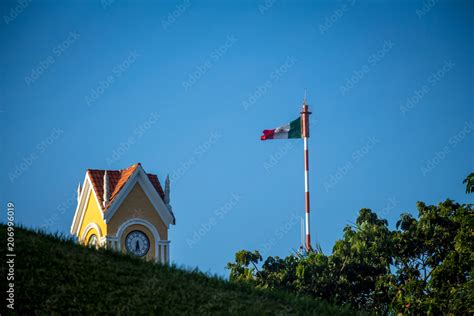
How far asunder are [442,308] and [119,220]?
1360cm

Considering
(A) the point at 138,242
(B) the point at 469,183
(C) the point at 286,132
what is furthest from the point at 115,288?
(C) the point at 286,132

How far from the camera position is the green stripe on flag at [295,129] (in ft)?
171

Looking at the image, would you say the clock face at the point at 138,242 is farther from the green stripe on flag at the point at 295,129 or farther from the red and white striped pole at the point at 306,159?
the green stripe on flag at the point at 295,129

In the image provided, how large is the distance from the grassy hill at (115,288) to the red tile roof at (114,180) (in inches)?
501

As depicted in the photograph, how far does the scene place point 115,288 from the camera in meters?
21.3

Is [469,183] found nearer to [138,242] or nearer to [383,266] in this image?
[383,266]

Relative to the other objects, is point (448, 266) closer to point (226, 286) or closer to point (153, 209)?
point (153, 209)

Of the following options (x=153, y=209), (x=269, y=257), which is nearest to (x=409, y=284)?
(x=269, y=257)

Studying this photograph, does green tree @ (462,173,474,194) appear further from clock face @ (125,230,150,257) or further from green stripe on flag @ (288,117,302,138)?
green stripe on flag @ (288,117,302,138)

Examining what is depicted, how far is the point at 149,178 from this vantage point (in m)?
37.7

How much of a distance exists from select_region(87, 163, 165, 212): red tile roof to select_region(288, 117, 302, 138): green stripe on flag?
A: 618 inches

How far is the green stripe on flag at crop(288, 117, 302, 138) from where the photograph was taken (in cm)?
5216

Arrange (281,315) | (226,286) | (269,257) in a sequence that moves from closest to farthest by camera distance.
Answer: (281,315) → (226,286) → (269,257)

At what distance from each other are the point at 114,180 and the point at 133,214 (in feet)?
6.49
